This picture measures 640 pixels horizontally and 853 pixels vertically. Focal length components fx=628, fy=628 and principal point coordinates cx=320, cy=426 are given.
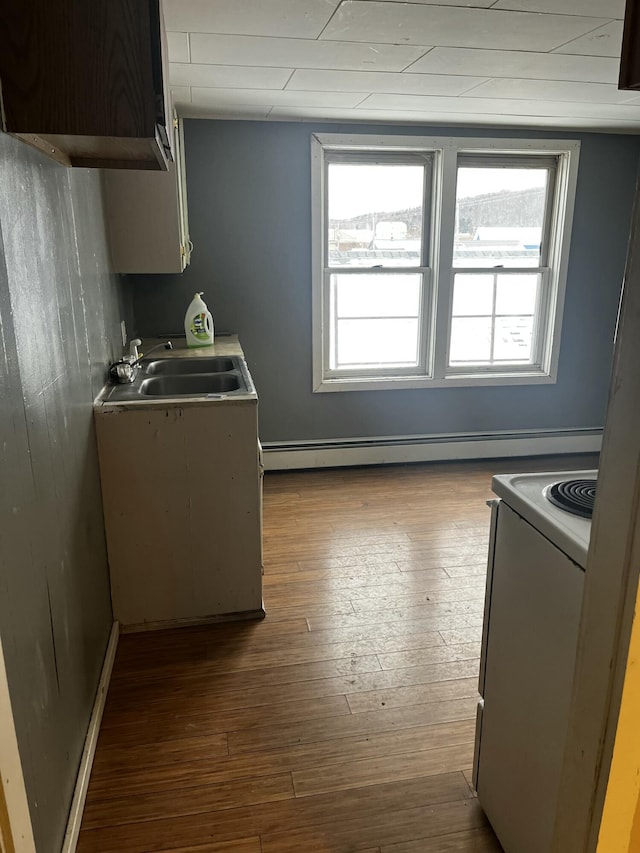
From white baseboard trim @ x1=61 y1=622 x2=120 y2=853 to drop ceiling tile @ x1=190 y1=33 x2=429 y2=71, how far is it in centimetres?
232

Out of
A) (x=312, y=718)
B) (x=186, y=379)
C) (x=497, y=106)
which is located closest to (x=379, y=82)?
(x=497, y=106)

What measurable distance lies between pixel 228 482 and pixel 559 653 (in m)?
1.51

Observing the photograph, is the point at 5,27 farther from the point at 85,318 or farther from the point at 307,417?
the point at 307,417

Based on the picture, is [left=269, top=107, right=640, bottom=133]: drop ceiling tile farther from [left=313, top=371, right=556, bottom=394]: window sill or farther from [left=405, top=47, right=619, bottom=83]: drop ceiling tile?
[left=313, top=371, right=556, bottom=394]: window sill

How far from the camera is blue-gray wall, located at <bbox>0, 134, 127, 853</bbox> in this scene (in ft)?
4.28

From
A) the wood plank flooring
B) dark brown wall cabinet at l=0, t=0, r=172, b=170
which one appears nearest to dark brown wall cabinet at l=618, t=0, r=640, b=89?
dark brown wall cabinet at l=0, t=0, r=172, b=170

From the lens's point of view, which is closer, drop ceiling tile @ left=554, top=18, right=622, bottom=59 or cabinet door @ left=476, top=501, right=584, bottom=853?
cabinet door @ left=476, top=501, right=584, bottom=853

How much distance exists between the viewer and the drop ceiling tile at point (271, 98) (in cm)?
318

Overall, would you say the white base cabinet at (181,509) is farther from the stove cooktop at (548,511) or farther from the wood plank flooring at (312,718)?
the stove cooktop at (548,511)

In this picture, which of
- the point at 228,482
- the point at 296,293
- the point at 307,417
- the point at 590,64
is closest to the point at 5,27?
the point at 228,482

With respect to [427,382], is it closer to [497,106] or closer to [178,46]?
[497,106]

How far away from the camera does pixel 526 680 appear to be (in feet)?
4.76

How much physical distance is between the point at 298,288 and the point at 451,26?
204 centimetres

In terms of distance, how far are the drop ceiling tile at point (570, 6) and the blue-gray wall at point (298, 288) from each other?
193cm
